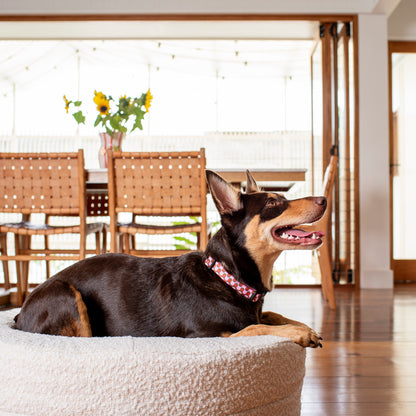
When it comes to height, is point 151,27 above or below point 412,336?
above

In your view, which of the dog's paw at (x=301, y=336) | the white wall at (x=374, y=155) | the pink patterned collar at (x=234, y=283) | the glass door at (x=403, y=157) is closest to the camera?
the dog's paw at (x=301, y=336)

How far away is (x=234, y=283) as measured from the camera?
4.34 feet

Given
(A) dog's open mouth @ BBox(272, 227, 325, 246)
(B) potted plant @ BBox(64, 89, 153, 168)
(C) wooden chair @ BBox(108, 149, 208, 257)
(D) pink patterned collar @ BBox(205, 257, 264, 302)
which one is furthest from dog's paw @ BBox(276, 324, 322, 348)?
(B) potted plant @ BBox(64, 89, 153, 168)

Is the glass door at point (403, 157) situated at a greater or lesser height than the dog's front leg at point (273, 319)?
greater

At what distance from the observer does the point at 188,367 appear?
105 cm

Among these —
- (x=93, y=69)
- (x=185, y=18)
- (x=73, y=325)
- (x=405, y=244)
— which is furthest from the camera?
(x=93, y=69)

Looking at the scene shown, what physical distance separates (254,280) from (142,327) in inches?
13.1

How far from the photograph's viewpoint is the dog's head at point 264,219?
1361mm

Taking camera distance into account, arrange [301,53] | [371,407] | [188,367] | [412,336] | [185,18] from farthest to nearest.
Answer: [301,53] → [185,18] → [412,336] → [371,407] → [188,367]

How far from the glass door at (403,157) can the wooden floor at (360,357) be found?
5.04 ft

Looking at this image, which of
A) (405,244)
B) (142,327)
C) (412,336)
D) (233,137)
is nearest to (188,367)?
(142,327)

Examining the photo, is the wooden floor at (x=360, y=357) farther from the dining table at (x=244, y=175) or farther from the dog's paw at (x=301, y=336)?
the dining table at (x=244, y=175)

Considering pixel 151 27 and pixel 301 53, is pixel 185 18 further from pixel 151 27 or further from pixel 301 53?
pixel 301 53

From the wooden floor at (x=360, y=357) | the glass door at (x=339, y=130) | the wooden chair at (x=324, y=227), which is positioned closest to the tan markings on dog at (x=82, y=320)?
the wooden floor at (x=360, y=357)
